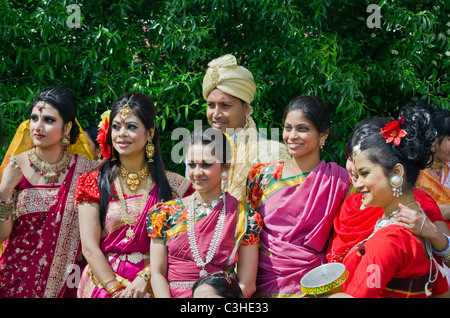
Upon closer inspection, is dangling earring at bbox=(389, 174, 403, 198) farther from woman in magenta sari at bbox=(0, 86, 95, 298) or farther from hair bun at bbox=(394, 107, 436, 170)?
woman in magenta sari at bbox=(0, 86, 95, 298)

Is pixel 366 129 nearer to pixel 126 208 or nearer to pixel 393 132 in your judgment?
pixel 393 132

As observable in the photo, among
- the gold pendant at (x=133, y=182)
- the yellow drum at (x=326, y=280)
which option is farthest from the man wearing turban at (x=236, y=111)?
the yellow drum at (x=326, y=280)

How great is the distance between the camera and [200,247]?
8.84 ft

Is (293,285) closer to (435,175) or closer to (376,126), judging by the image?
(376,126)

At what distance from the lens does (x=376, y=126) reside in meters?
2.58

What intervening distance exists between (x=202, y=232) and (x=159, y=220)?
25 centimetres

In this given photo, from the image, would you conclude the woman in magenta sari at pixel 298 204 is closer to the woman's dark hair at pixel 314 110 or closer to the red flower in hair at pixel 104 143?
the woman's dark hair at pixel 314 110

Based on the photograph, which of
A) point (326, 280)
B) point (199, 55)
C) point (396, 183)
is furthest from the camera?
point (199, 55)

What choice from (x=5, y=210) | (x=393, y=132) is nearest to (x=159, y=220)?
(x=5, y=210)

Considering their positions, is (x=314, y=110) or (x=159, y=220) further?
(x=314, y=110)

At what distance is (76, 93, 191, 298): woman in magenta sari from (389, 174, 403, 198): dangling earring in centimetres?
132

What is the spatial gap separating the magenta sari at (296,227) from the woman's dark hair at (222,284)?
35 centimetres

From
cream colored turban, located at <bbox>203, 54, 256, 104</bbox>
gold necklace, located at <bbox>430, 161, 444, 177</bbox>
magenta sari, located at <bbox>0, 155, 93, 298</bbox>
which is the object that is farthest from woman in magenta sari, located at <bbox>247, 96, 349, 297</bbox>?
magenta sari, located at <bbox>0, 155, 93, 298</bbox>

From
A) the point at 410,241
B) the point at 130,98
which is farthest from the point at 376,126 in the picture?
the point at 130,98
